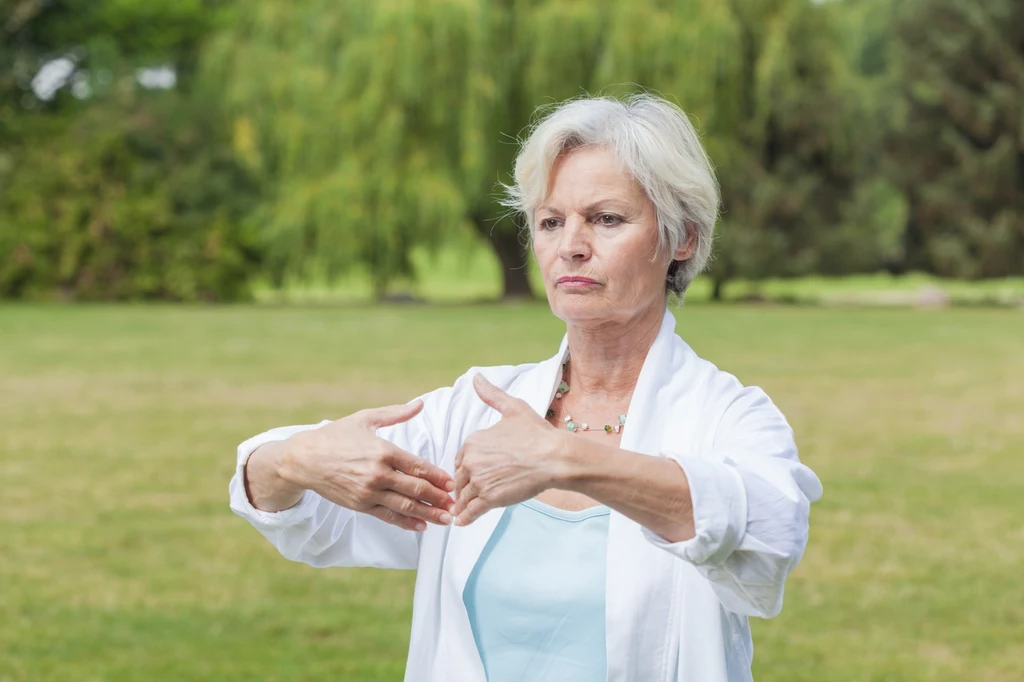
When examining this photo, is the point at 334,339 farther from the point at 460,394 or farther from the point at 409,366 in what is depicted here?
the point at 460,394

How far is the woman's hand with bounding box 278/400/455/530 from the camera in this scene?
2283mm

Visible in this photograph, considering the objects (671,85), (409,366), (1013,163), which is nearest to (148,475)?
(409,366)

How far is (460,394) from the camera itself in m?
2.74

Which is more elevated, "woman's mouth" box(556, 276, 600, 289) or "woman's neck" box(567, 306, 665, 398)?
"woman's mouth" box(556, 276, 600, 289)

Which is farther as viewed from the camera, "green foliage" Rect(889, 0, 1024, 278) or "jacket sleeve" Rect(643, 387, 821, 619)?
"green foliage" Rect(889, 0, 1024, 278)

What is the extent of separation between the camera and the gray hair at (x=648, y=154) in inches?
100

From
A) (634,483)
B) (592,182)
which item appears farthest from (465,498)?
(592,182)

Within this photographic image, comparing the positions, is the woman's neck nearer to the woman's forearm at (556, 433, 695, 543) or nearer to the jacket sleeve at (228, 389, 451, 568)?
the jacket sleeve at (228, 389, 451, 568)

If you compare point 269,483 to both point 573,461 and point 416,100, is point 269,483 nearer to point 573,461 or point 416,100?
point 573,461

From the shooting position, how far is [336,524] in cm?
270

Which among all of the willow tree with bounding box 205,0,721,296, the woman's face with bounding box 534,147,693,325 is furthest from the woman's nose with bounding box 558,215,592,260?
the willow tree with bounding box 205,0,721,296

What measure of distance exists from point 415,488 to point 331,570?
18.1ft

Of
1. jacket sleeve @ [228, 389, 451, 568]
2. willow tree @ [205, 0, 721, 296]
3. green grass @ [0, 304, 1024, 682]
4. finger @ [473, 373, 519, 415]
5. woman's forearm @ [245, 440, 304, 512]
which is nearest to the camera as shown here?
finger @ [473, 373, 519, 415]

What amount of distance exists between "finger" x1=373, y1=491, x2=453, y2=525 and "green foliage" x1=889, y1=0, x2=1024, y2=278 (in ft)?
112
